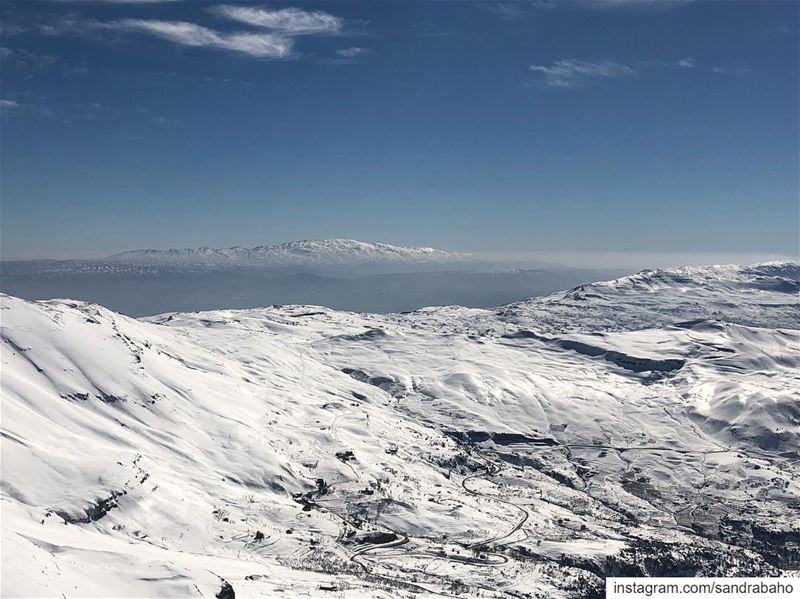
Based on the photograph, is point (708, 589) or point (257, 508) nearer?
point (708, 589)

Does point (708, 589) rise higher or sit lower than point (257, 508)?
higher

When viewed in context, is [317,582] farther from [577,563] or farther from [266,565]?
[577,563]

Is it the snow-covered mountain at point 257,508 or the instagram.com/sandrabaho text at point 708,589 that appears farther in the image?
the snow-covered mountain at point 257,508

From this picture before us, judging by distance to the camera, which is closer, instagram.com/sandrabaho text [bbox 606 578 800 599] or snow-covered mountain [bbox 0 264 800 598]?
instagram.com/sandrabaho text [bbox 606 578 800 599]

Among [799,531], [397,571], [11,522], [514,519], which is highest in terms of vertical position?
[11,522]

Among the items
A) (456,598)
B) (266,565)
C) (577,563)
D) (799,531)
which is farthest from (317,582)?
(799,531)

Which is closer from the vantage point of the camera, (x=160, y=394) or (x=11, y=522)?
(x=11, y=522)

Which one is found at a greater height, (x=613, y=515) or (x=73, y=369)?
(x=73, y=369)

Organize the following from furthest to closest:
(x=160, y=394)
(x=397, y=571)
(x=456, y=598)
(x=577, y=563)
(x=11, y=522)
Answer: (x=160, y=394) → (x=577, y=563) → (x=397, y=571) → (x=456, y=598) → (x=11, y=522)
